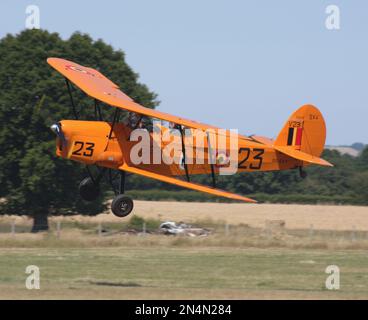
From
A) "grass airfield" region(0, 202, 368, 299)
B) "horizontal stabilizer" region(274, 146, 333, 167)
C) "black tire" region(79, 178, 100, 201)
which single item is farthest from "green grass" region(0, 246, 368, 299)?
"horizontal stabilizer" region(274, 146, 333, 167)

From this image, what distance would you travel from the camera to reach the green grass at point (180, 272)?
18.6 meters

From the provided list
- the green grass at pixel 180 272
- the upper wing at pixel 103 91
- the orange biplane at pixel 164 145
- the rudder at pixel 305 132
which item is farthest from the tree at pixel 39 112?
the rudder at pixel 305 132

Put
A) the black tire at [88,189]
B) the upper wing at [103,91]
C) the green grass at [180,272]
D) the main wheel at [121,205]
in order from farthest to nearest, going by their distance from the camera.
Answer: the black tire at [88,189] < the main wheel at [121,205] < the upper wing at [103,91] < the green grass at [180,272]

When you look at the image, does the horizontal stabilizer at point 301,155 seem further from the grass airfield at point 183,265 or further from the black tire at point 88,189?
the black tire at point 88,189

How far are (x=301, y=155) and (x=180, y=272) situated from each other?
477 cm

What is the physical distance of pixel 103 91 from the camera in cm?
2278

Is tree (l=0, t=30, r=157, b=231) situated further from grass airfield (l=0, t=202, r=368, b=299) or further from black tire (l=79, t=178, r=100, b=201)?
black tire (l=79, t=178, r=100, b=201)

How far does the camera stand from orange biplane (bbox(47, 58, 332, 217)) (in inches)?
832

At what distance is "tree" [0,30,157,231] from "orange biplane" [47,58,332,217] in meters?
15.7

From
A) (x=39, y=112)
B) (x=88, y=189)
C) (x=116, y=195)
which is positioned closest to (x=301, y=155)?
(x=116, y=195)

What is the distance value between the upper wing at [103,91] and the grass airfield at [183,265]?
4.17 meters

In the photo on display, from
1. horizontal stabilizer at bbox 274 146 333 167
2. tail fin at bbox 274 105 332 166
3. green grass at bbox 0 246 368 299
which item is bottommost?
green grass at bbox 0 246 368 299

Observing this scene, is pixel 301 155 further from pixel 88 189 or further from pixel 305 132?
pixel 88 189

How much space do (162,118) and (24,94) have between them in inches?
876
